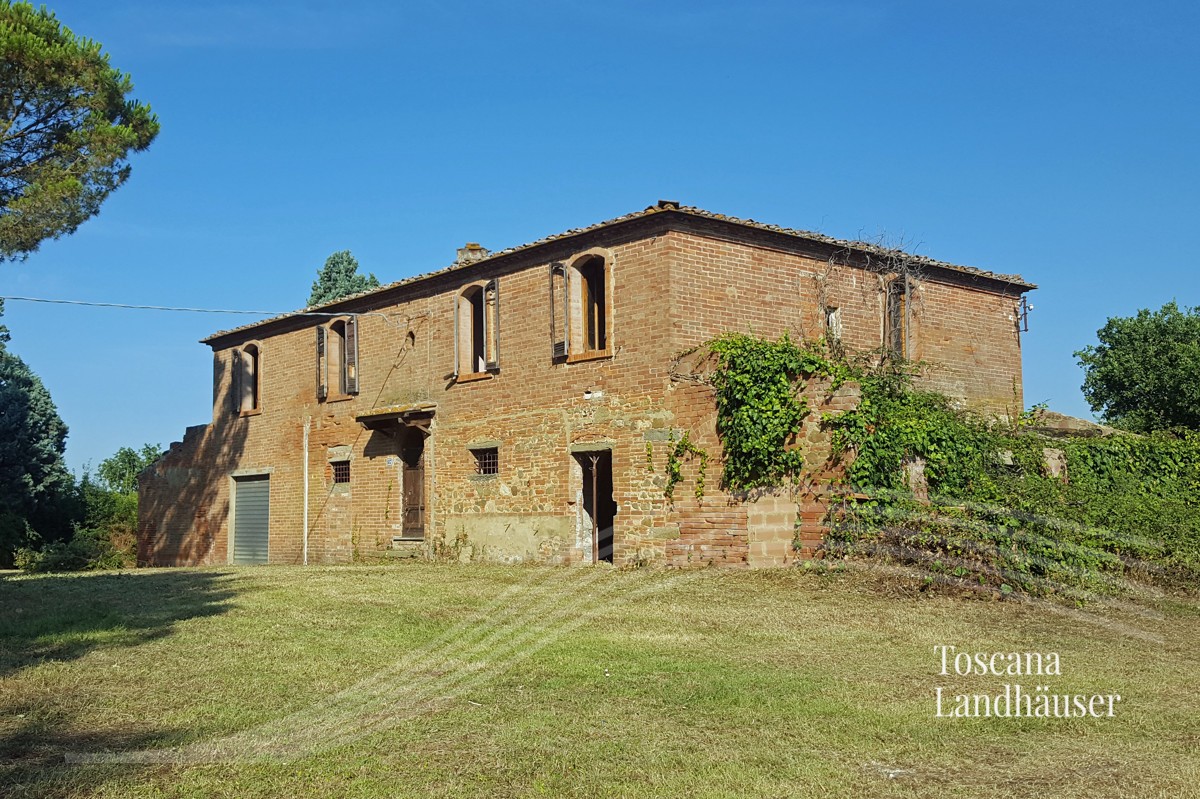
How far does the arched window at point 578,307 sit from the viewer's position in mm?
17922

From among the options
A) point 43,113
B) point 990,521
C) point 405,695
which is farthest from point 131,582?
point 990,521

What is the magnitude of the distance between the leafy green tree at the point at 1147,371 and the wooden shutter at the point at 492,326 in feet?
47.0

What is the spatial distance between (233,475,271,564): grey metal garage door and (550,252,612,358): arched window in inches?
415

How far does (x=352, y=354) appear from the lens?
900 inches

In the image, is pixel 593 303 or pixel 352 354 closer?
pixel 593 303

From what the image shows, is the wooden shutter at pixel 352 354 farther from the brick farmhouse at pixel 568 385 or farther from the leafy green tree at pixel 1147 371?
the leafy green tree at pixel 1147 371

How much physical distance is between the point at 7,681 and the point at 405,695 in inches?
116

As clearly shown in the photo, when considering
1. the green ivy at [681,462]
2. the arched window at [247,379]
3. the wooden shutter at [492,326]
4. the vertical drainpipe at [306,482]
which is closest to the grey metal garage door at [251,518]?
the vertical drainpipe at [306,482]

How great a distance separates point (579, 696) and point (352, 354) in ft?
54.2

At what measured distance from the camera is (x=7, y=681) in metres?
7.77

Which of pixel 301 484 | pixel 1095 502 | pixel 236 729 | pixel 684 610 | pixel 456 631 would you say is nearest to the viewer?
pixel 236 729

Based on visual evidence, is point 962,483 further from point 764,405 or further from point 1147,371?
point 1147,371

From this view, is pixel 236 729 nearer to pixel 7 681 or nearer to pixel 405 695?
pixel 405 695

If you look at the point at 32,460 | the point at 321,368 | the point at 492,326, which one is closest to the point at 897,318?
the point at 492,326
